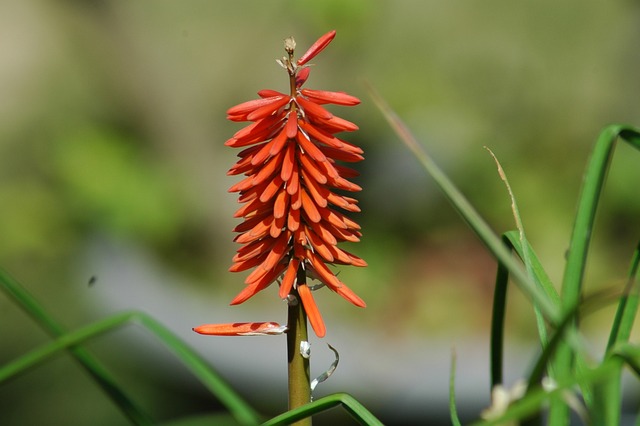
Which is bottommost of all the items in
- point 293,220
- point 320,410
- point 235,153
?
point 320,410

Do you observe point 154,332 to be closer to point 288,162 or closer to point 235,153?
point 288,162

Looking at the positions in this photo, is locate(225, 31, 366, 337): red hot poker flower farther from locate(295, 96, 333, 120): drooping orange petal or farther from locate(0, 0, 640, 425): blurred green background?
locate(0, 0, 640, 425): blurred green background

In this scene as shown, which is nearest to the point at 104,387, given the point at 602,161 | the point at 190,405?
the point at 602,161

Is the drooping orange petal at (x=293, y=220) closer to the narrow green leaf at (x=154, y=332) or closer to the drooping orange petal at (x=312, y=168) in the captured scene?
the drooping orange petal at (x=312, y=168)

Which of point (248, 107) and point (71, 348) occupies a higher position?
point (248, 107)

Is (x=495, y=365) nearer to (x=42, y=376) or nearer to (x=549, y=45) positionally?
(x=42, y=376)

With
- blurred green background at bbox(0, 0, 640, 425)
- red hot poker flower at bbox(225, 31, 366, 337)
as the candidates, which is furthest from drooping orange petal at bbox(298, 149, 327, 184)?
blurred green background at bbox(0, 0, 640, 425)

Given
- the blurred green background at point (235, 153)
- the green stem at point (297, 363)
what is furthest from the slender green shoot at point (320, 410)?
the blurred green background at point (235, 153)

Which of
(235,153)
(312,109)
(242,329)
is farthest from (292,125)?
(235,153)
